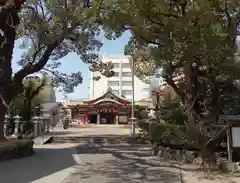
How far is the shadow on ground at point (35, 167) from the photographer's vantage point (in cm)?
1114

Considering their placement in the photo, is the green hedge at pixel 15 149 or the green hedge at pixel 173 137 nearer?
the green hedge at pixel 15 149

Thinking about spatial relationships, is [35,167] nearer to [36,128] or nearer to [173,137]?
[173,137]

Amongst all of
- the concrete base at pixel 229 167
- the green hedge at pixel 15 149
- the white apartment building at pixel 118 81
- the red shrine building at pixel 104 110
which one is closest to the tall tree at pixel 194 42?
the concrete base at pixel 229 167

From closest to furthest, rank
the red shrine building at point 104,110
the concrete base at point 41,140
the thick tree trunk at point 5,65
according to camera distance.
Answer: the thick tree trunk at point 5,65 < the concrete base at point 41,140 < the red shrine building at point 104,110

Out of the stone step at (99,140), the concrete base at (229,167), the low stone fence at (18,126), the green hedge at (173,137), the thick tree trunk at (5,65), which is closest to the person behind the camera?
the concrete base at (229,167)

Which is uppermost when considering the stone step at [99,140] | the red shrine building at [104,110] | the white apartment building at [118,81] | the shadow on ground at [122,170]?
the white apartment building at [118,81]

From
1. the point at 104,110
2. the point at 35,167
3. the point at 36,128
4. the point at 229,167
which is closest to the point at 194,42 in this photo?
the point at 229,167

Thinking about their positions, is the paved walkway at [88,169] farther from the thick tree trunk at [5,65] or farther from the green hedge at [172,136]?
the thick tree trunk at [5,65]

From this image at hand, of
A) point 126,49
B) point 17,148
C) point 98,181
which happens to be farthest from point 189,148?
point 17,148

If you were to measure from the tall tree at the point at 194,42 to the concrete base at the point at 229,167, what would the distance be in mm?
872

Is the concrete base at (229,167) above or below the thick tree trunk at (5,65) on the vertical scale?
below

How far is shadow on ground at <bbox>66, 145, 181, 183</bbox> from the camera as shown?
36.2 feet

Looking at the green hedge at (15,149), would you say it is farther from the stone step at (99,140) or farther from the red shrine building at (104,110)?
the red shrine building at (104,110)

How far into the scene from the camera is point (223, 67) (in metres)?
13.9
